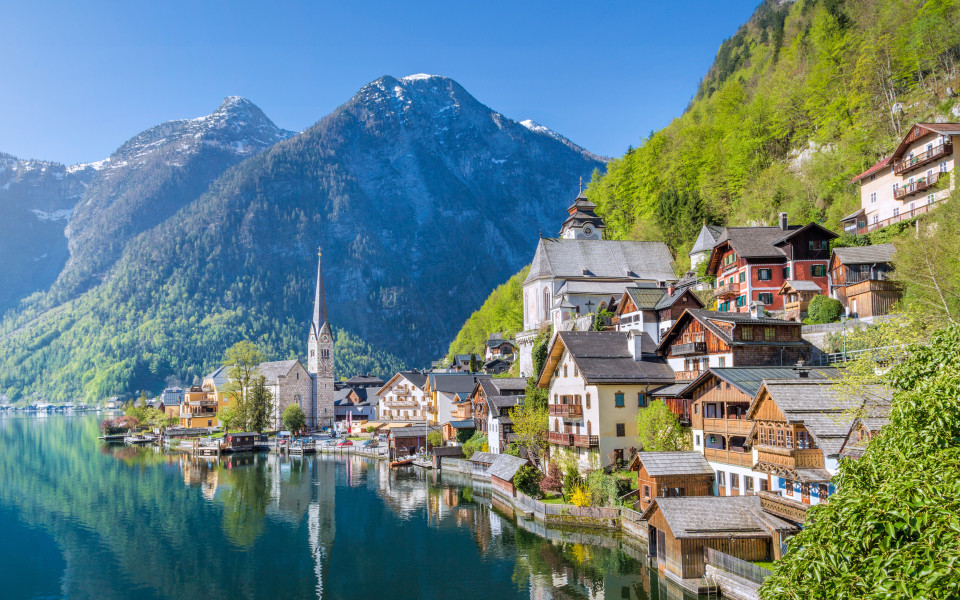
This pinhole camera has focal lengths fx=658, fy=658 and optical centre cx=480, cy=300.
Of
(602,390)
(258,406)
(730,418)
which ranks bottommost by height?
(258,406)

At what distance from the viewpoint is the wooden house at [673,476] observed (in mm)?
38562

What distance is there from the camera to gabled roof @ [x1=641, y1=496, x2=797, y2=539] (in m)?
30.8

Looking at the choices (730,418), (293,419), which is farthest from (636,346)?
(293,419)

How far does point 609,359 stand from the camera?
168ft

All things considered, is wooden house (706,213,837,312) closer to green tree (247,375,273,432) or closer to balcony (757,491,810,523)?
balcony (757,491,810,523)

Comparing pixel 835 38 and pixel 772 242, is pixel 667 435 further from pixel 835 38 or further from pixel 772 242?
pixel 835 38

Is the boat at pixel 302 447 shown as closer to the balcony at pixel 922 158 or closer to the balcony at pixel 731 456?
the balcony at pixel 731 456

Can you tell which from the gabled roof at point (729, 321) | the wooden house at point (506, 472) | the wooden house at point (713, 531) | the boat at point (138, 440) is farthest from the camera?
the boat at point (138, 440)

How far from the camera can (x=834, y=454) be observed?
28.7 meters

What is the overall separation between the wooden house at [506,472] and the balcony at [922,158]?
39.1 m

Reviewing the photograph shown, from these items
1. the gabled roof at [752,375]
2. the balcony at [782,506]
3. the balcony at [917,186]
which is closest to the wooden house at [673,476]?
the gabled roof at [752,375]

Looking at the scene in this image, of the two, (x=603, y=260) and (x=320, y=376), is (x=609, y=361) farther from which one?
(x=320, y=376)

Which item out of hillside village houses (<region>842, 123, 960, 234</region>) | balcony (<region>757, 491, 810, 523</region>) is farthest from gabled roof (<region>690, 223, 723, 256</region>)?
balcony (<region>757, 491, 810, 523</region>)

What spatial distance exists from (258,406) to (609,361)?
79923 mm
